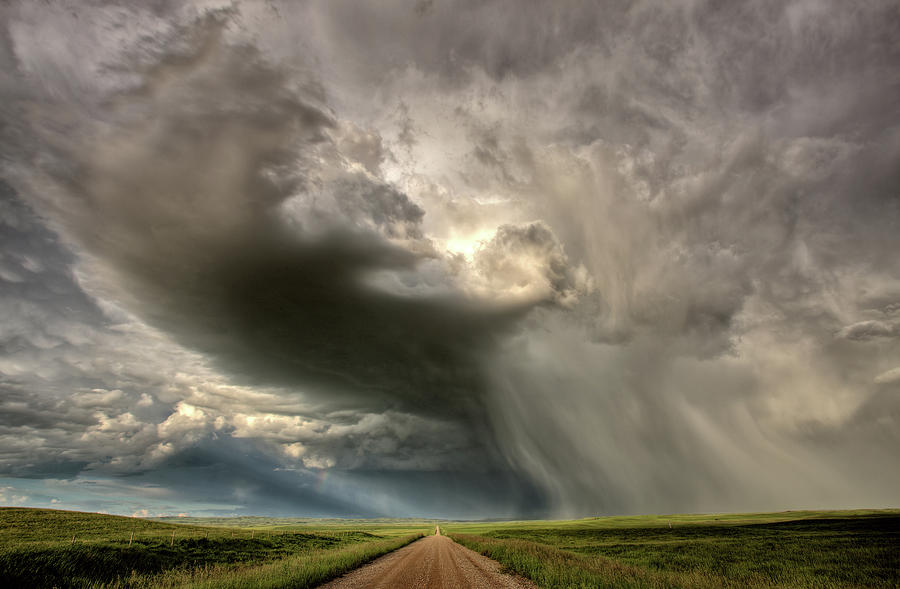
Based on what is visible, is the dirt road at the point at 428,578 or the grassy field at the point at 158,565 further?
the dirt road at the point at 428,578

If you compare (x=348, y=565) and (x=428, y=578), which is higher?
(x=428, y=578)

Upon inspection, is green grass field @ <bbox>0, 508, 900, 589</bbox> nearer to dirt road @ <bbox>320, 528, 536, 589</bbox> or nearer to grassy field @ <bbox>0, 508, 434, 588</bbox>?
grassy field @ <bbox>0, 508, 434, 588</bbox>

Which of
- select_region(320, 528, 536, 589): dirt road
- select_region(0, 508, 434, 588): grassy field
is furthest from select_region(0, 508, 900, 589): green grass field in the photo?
select_region(320, 528, 536, 589): dirt road

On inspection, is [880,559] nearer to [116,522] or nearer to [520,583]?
[520,583]

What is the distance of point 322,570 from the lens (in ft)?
73.3

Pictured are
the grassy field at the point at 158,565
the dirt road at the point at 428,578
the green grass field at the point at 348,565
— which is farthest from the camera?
the dirt road at the point at 428,578

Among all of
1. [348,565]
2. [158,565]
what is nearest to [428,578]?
[348,565]

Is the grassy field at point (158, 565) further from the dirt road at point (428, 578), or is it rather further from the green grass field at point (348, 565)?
the dirt road at point (428, 578)

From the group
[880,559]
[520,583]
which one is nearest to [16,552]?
[520,583]

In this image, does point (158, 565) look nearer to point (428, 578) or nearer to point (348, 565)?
point (348, 565)

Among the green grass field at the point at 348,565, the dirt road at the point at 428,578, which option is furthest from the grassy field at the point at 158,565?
the dirt road at the point at 428,578

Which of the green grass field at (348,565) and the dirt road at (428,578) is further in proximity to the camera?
the dirt road at (428,578)

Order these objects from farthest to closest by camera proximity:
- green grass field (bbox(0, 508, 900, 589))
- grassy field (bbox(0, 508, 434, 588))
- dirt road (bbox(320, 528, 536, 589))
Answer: dirt road (bbox(320, 528, 536, 589)), green grass field (bbox(0, 508, 900, 589)), grassy field (bbox(0, 508, 434, 588))

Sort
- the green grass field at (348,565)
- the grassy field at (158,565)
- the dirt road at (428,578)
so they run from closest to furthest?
the grassy field at (158,565) → the green grass field at (348,565) → the dirt road at (428,578)
